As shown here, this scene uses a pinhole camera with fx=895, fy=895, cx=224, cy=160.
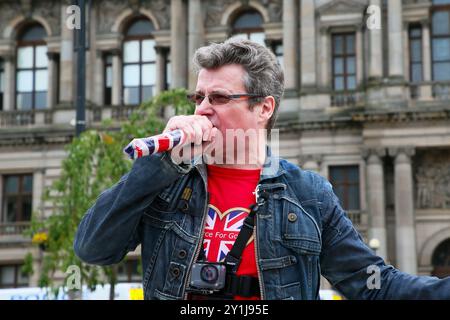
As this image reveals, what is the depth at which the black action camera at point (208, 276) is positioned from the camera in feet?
11.6

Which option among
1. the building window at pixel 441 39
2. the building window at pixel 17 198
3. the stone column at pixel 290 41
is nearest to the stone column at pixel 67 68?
the building window at pixel 17 198

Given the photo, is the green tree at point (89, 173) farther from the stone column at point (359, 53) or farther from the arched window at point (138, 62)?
the arched window at point (138, 62)

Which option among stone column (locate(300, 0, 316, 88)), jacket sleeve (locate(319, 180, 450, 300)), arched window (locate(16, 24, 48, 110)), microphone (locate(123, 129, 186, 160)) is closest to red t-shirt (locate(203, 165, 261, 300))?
jacket sleeve (locate(319, 180, 450, 300))

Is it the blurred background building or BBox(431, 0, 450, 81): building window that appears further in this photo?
BBox(431, 0, 450, 81): building window

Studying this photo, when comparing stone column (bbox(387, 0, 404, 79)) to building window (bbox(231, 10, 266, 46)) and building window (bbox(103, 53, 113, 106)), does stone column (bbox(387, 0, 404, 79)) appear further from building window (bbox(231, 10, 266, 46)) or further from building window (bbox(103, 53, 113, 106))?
building window (bbox(103, 53, 113, 106))

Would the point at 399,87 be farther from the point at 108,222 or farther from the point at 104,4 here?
the point at 108,222

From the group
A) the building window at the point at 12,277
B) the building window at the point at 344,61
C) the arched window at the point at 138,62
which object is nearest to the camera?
the building window at the point at 344,61

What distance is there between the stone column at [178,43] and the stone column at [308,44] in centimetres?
523

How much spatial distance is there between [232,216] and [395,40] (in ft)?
107

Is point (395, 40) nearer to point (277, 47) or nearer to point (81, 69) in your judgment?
point (277, 47)

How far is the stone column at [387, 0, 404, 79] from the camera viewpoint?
35344 mm

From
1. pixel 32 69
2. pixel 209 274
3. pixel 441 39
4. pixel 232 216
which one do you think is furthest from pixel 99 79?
pixel 209 274

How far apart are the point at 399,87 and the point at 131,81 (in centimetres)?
1192

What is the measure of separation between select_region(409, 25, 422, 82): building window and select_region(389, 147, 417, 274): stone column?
12.2 ft
